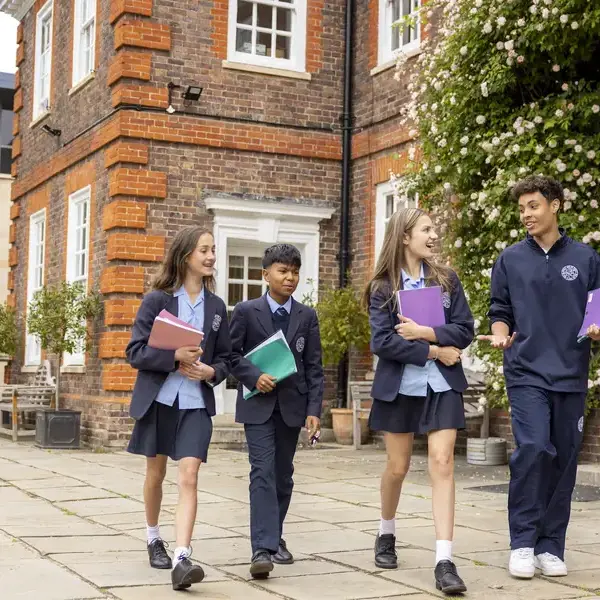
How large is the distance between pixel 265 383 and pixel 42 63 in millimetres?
13375

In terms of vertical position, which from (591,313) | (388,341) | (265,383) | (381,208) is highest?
(381,208)

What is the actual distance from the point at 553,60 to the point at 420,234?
495cm

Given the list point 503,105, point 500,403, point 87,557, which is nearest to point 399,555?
point 87,557

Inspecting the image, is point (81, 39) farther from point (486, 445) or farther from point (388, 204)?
point (486, 445)

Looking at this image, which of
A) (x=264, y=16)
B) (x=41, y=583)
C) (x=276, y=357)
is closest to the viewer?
(x=41, y=583)

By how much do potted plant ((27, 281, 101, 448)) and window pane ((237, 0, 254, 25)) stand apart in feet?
12.8

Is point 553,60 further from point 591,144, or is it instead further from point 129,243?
point 129,243

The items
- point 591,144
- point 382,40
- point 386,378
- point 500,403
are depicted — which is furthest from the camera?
point 382,40

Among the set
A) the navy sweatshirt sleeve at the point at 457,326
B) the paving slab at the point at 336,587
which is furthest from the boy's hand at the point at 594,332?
the paving slab at the point at 336,587

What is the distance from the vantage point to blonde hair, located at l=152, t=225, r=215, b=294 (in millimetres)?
5375

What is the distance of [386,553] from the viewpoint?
18.2 ft

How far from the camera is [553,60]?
9.77 meters

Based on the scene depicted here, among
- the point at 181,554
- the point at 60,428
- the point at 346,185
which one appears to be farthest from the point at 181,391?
the point at 346,185

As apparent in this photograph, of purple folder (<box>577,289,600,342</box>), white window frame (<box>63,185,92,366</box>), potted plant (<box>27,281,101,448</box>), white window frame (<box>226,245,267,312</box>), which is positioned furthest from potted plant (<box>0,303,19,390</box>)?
purple folder (<box>577,289,600,342</box>)
